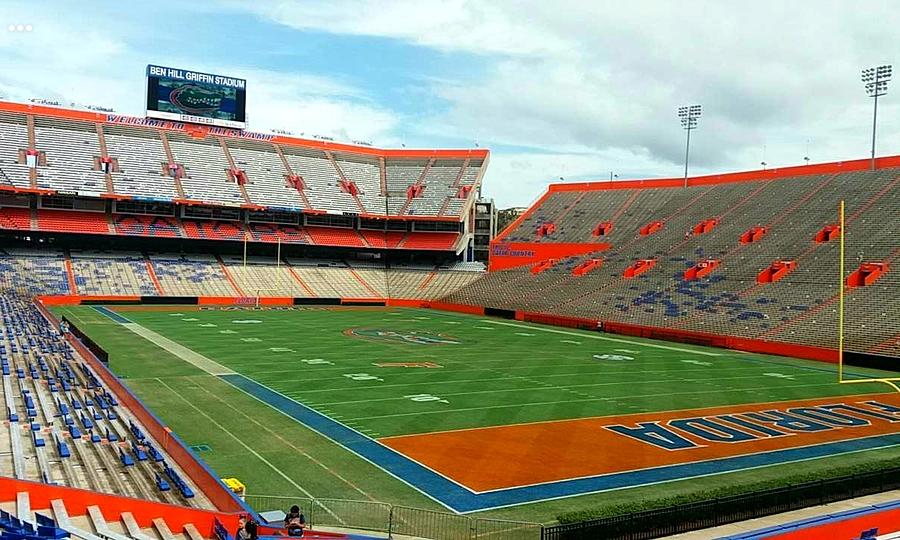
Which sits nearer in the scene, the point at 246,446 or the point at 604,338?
the point at 246,446

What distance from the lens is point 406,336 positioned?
40906mm

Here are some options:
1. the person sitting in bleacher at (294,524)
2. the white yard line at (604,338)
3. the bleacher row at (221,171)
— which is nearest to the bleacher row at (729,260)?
the white yard line at (604,338)

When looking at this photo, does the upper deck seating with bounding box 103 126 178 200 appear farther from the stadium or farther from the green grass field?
the green grass field

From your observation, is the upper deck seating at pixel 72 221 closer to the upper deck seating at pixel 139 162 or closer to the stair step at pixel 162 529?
the upper deck seating at pixel 139 162

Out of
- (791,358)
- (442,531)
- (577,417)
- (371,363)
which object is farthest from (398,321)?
(442,531)

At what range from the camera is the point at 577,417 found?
21922mm

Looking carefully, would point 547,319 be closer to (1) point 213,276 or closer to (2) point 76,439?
(1) point 213,276

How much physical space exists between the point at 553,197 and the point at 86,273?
44.5 meters

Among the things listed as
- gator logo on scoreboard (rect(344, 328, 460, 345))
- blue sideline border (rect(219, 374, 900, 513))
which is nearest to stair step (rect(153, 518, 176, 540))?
blue sideline border (rect(219, 374, 900, 513))

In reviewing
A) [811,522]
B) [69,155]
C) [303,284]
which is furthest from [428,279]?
[811,522]

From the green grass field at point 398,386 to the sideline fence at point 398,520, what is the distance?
74cm

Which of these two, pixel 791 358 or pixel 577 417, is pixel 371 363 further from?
pixel 791 358

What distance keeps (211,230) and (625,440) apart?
5341 centimetres

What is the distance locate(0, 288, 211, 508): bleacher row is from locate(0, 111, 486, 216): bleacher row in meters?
40.4
